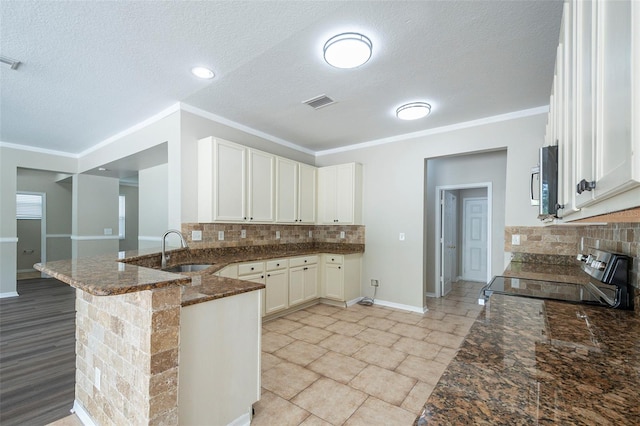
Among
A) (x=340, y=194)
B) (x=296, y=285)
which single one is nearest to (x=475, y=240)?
(x=340, y=194)

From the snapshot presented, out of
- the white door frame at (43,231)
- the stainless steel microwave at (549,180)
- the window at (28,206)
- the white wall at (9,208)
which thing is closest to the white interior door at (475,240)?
the stainless steel microwave at (549,180)

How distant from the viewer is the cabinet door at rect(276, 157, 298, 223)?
4.25 meters

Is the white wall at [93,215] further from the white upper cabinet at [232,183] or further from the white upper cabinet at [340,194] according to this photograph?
the white upper cabinet at [340,194]

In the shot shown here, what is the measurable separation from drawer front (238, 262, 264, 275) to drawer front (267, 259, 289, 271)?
14cm

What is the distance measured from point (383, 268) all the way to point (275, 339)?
2109 mm

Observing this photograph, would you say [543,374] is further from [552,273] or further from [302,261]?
[302,261]

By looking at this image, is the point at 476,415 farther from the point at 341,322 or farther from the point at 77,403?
the point at 341,322

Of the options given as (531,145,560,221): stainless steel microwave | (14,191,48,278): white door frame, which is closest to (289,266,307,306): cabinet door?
(531,145,560,221): stainless steel microwave

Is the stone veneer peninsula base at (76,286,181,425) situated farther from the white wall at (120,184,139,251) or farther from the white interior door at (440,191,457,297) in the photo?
the white wall at (120,184,139,251)

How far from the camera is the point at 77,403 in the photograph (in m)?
1.98

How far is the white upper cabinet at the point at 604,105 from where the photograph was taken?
48cm

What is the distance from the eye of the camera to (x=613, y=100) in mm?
585

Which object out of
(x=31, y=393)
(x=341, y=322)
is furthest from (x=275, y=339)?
(x=31, y=393)

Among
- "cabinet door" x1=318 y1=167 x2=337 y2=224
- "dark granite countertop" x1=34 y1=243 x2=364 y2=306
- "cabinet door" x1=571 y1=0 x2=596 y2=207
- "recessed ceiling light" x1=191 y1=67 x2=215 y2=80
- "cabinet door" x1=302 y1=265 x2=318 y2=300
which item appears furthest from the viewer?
"cabinet door" x1=318 y1=167 x2=337 y2=224
